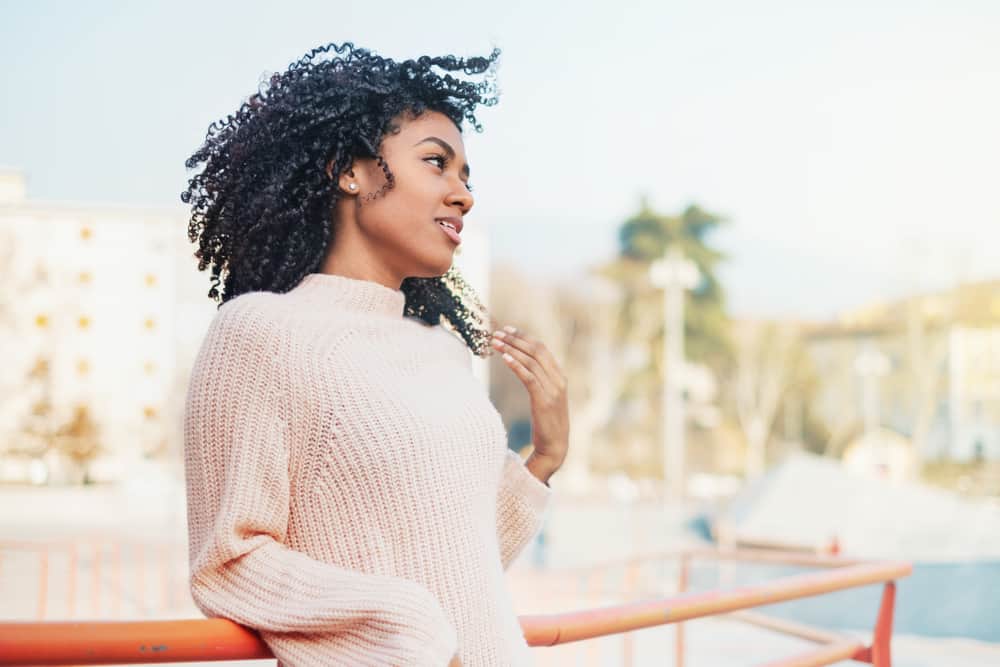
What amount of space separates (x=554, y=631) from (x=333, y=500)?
0.66 metres

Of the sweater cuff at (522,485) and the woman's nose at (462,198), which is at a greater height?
the woman's nose at (462,198)

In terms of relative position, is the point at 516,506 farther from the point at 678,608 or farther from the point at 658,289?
the point at 658,289

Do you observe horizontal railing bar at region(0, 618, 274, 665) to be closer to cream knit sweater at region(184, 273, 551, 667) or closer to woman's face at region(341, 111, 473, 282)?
Answer: cream knit sweater at region(184, 273, 551, 667)

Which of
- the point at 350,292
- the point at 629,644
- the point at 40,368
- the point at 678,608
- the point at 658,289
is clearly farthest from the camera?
the point at 658,289

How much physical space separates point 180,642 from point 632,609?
0.96 m

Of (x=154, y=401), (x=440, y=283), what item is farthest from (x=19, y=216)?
(x=440, y=283)

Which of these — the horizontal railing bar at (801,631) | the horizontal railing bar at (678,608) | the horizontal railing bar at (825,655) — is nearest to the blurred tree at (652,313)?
the horizontal railing bar at (801,631)

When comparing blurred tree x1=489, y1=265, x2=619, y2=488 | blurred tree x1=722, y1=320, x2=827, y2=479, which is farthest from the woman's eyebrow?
blurred tree x1=722, y1=320, x2=827, y2=479

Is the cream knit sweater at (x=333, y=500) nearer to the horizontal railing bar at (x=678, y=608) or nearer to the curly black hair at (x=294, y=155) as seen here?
the curly black hair at (x=294, y=155)

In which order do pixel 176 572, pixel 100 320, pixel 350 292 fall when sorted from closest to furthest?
pixel 350 292 → pixel 176 572 → pixel 100 320

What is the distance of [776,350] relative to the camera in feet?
151

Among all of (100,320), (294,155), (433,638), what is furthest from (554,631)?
(100,320)

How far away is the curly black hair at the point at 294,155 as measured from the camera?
1.61 meters

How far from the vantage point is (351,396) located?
1.40 metres
